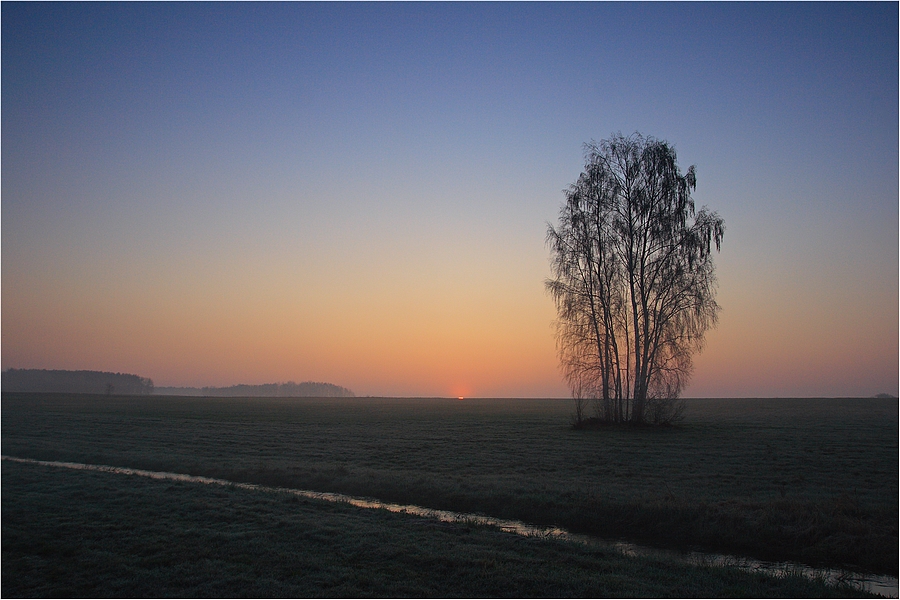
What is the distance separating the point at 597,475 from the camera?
69.4ft

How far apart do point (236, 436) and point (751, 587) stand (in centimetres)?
3386

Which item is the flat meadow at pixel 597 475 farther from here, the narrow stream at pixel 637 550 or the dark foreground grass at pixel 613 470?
the narrow stream at pixel 637 550

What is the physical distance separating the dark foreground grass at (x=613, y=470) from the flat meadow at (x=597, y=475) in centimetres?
6

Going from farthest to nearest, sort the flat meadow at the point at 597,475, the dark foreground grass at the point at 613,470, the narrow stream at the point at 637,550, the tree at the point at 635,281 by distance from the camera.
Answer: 1. the tree at the point at 635,281
2. the dark foreground grass at the point at 613,470
3. the flat meadow at the point at 597,475
4. the narrow stream at the point at 637,550

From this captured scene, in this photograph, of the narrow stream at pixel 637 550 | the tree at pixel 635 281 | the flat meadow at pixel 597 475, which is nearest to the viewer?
the narrow stream at pixel 637 550

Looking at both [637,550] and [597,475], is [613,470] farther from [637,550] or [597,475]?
[637,550]

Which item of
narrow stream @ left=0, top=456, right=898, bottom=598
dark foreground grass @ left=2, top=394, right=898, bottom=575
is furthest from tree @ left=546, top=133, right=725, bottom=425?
narrow stream @ left=0, top=456, right=898, bottom=598

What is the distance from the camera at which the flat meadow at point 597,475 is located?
1326cm

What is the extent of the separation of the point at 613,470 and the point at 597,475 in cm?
108

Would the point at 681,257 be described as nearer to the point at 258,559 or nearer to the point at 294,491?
the point at 294,491

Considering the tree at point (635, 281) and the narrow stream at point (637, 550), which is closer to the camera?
the narrow stream at point (637, 550)

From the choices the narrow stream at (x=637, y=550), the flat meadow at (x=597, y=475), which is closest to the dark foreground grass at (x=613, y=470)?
the flat meadow at (x=597, y=475)

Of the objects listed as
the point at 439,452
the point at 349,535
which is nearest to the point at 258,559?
the point at 349,535

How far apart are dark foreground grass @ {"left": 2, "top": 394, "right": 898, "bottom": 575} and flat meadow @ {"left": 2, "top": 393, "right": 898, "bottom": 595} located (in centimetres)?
6
